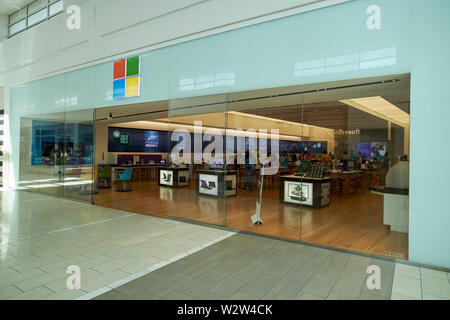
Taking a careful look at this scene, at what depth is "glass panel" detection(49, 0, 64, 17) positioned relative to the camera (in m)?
9.56

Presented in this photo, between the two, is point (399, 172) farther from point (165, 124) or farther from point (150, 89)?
point (165, 124)

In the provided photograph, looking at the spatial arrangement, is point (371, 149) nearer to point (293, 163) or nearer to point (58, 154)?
point (293, 163)

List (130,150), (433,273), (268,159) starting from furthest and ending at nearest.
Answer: (130,150) → (268,159) → (433,273)

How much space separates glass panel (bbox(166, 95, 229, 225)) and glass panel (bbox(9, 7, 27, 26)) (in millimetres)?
8802

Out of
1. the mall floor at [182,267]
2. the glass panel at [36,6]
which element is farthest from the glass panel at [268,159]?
the glass panel at [36,6]

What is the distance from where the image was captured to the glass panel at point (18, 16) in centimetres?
1092

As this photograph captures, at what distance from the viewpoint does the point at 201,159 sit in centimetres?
679

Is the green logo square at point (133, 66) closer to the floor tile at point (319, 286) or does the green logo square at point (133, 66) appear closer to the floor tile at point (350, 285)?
the floor tile at point (319, 286)

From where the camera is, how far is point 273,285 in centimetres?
321

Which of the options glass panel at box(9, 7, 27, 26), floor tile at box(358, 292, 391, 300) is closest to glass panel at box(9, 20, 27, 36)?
glass panel at box(9, 7, 27, 26)

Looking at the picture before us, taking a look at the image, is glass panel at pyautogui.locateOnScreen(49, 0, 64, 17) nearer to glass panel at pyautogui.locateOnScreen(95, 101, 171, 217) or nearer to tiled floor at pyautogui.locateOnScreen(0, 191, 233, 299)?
glass panel at pyautogui.locateOnScreen(95, 101, 171, 217)

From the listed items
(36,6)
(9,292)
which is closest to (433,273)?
(9,292)

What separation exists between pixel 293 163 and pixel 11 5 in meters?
12.1

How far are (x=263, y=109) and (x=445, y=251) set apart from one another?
4162 millimetres
